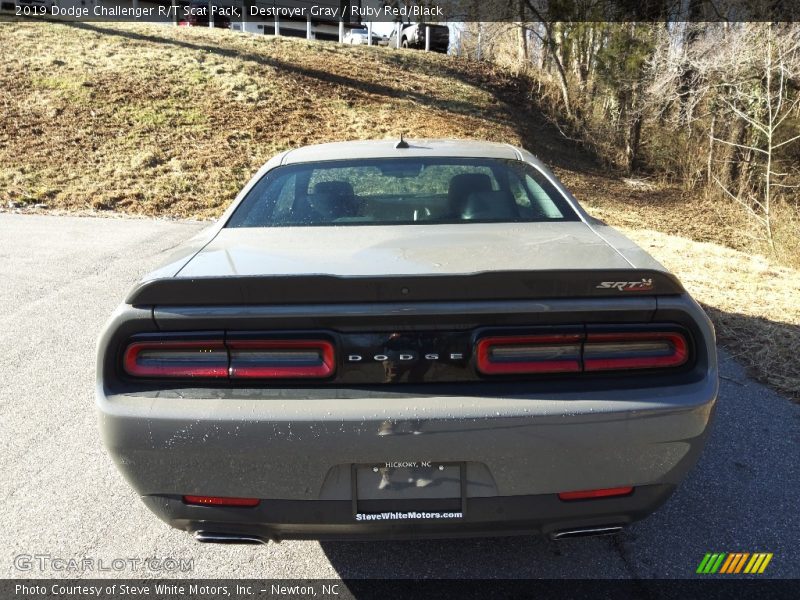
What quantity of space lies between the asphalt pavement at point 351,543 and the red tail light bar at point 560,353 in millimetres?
915

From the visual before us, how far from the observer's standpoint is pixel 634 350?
2.06 metres

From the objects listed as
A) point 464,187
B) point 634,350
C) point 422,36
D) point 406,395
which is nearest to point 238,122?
point 422,36

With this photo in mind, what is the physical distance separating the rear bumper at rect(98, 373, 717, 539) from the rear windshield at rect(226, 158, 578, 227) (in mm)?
1193

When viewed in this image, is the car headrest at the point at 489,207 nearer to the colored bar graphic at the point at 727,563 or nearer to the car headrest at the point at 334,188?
the car headrest at the point at 334,188

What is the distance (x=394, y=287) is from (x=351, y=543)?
1.26 meters

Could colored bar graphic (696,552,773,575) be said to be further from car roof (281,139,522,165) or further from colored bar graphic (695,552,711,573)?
car roof (281,139,522,165)

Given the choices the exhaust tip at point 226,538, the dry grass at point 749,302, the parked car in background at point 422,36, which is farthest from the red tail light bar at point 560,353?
the parked car in background at point 422,36

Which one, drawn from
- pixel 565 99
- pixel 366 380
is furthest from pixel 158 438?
pixel 565 99

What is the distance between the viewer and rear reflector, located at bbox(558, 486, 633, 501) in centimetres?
205

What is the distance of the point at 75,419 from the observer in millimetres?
3709

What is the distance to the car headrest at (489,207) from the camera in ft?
10.1

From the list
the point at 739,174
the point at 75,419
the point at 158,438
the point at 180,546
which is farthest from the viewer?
the point at 739,174

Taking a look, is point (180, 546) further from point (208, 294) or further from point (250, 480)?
point (208, 294)

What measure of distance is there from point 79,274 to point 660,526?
6412 millimetres
